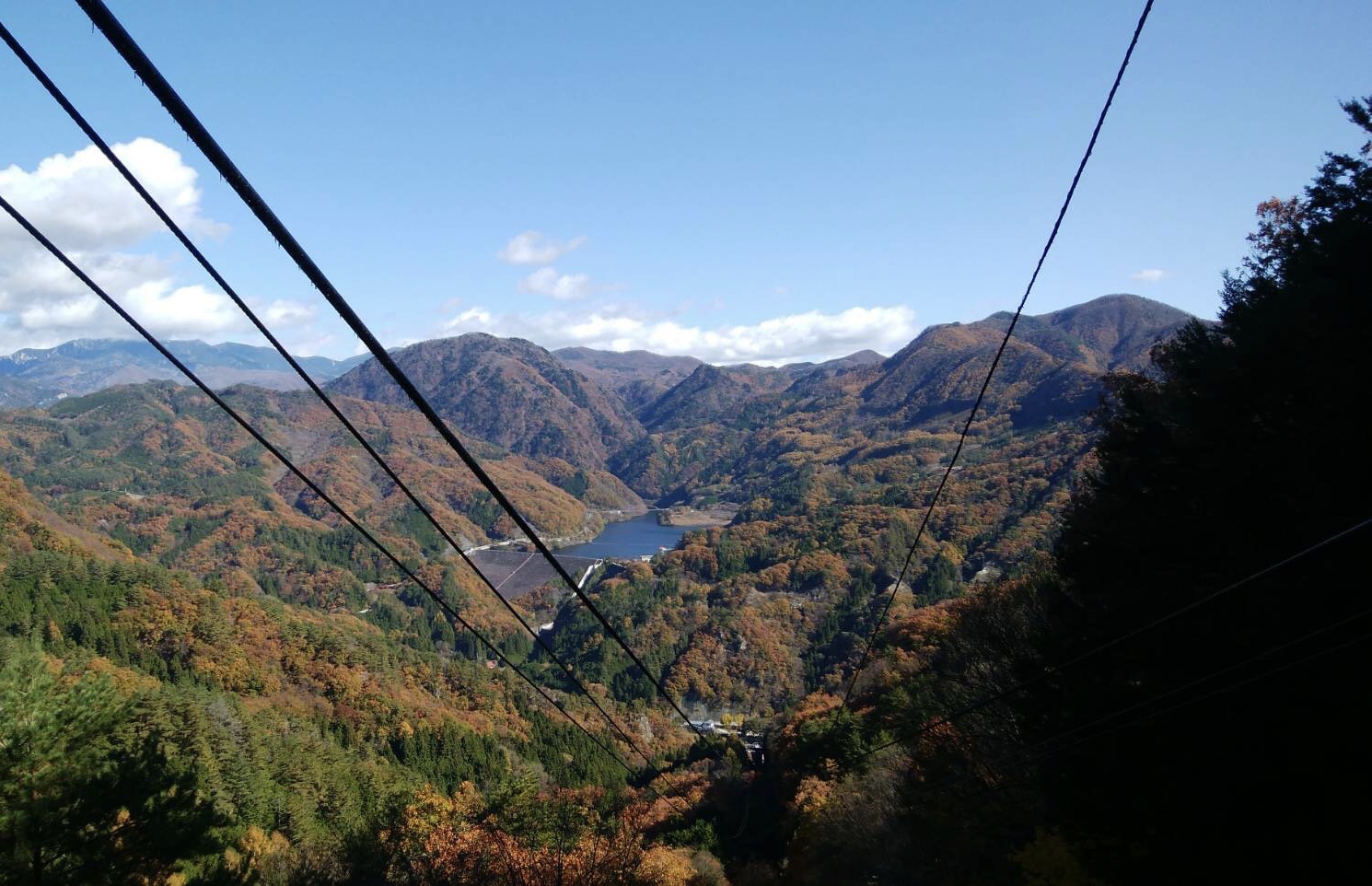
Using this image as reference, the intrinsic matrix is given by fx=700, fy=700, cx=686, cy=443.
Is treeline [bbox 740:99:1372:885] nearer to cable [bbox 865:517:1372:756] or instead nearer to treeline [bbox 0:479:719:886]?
cable [bbox 865:517:1372:756]

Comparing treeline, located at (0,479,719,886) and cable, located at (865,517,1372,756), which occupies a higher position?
cable, located at (865,517,1372,756)

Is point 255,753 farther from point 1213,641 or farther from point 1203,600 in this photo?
point 1203,600

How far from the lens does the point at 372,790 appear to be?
54188 mm

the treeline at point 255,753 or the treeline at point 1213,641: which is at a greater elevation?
the treeline at point 1213,641

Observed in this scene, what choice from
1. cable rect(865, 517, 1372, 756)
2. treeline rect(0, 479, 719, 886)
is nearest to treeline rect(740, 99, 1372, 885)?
cable rect(865, 517, 1372, 756)

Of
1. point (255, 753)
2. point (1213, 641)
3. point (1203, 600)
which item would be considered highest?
point (1203, 600)

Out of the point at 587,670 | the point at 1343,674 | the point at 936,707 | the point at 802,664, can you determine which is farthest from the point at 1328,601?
the point at 587,670

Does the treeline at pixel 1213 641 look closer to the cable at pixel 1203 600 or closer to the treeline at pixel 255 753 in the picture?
the cable at pixel 1203 600

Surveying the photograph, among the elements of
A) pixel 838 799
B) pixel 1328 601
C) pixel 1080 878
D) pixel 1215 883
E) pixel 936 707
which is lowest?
pixel 838 799

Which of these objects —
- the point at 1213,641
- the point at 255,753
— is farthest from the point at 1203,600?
the point at 255,753

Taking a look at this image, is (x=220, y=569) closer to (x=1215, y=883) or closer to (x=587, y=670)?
(x=587, y=670)

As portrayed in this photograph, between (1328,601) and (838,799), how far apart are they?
901 inches

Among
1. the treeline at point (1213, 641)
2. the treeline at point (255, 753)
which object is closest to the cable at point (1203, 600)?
the treeline at point (1213, 641)

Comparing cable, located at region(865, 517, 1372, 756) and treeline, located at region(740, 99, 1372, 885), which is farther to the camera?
treeline, located at region(740, 99, 1372, 885)
